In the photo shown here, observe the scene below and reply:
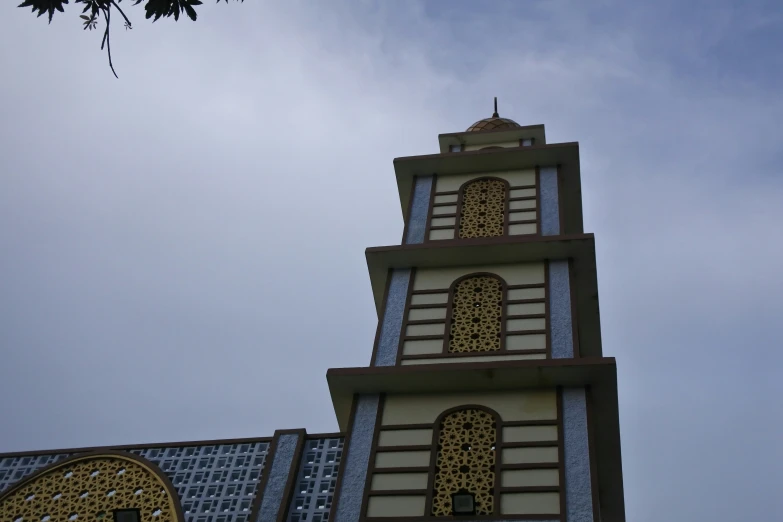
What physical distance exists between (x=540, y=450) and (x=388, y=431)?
5.65ft

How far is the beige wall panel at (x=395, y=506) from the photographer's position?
11008mm

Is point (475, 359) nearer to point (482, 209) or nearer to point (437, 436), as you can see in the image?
point (437, 436)

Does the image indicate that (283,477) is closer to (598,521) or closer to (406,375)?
(406,375)

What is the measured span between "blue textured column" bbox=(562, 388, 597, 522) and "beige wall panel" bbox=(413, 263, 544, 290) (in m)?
2.17

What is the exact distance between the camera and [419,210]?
51.0 feet

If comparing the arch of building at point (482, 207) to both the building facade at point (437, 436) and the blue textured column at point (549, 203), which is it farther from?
the blue textured column at point (549, 203)

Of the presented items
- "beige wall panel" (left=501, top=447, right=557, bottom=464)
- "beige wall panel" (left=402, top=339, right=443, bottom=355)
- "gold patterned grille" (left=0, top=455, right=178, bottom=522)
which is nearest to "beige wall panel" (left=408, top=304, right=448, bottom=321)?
"beige wall panel" (left=402, top=339, right=443, bottom=355)

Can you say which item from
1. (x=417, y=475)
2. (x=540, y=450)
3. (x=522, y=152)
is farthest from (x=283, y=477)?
(x=522, y=152)

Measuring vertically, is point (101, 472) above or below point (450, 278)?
below

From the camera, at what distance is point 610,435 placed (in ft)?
41.2

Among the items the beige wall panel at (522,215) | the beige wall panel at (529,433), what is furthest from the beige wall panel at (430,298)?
the beige wall panel at (529,433)

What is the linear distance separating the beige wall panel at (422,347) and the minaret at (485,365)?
2 cm

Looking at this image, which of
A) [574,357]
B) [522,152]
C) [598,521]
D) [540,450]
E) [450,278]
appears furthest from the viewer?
[522,152]

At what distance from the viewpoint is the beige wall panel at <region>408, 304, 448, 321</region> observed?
1346 cm
